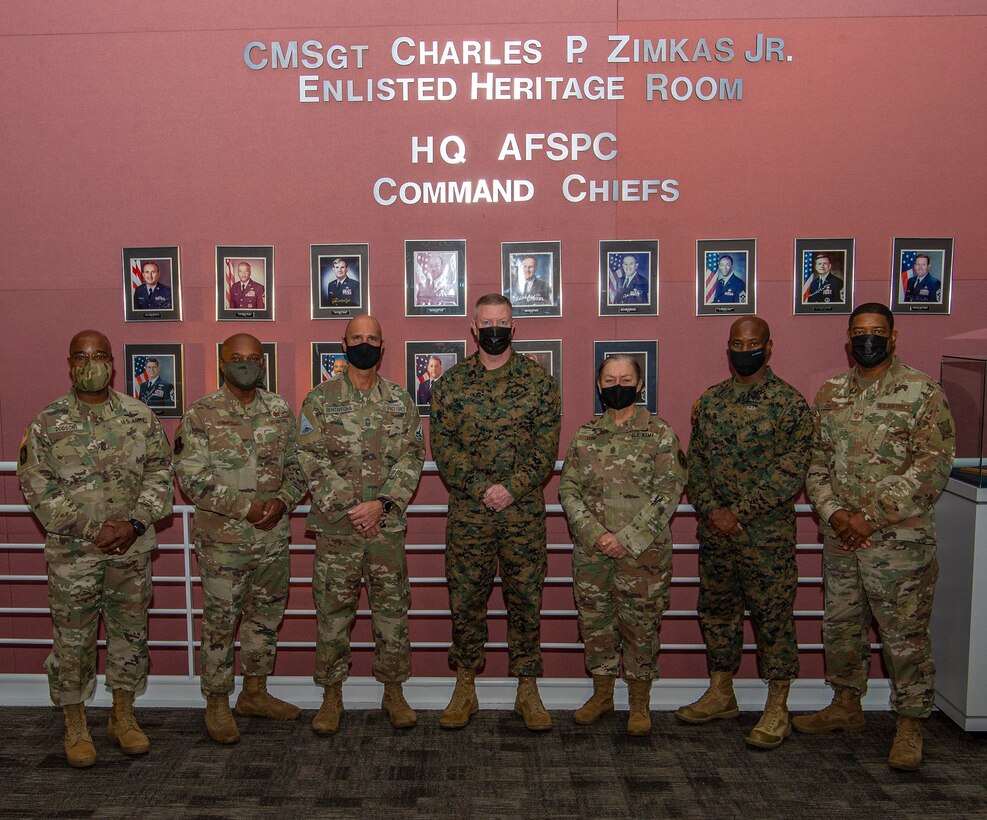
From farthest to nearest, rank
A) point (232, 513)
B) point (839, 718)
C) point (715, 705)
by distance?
point (715, 705), point (839, 718), point (232, 513)

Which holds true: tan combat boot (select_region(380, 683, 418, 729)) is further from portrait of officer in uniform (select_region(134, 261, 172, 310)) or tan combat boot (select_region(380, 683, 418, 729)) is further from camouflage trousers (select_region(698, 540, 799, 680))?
portrait of officer in uniform (select_region(134, 261, 172, 310))

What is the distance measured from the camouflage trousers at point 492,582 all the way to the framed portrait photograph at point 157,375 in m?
1.70

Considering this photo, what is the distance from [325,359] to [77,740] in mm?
2010

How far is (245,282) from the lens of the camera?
404 cm

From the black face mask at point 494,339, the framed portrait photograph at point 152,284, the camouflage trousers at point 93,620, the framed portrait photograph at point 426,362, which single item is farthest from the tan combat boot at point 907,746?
the framed portrait photograph at point 152,284

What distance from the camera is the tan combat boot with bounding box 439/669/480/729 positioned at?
3434 millimetres

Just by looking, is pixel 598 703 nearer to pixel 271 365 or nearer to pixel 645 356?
pixel 645 356

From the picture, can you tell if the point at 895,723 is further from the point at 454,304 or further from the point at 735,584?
the point at 454,304

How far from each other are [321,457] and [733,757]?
2.13m

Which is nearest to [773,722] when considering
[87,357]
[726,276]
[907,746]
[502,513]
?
[907,746]

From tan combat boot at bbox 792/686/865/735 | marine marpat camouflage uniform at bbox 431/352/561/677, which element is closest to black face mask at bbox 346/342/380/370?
marine marpat camouflage uniform at bbox 431/352/561/677

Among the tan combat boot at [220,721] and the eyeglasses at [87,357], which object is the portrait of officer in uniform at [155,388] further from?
the tan combat boot at [220,721]

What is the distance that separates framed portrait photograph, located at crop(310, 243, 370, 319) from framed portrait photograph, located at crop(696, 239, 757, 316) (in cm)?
172

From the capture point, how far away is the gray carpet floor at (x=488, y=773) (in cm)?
286
